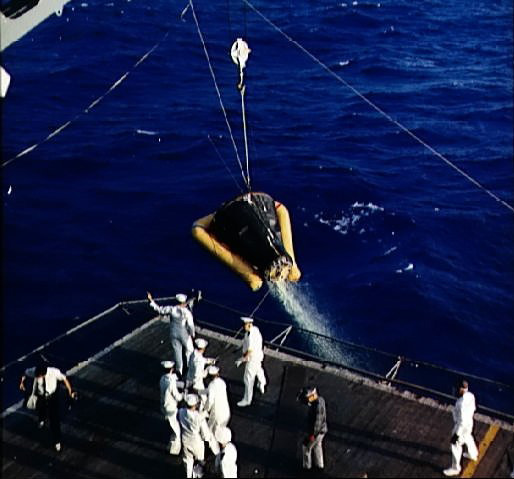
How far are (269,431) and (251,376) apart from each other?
1509 millimetres

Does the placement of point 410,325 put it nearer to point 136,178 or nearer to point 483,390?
point 483,390

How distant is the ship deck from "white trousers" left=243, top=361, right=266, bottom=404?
0.42 m

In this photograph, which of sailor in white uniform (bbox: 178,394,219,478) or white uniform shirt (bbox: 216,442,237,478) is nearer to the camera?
white uniform shirt (bbox: 216,442,237,478)

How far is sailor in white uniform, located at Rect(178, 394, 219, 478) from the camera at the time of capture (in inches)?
687

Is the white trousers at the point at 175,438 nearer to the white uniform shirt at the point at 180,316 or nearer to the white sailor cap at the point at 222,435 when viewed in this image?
the white sailor cap at the point at 222,435

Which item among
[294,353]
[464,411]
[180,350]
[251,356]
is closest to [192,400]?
[251,356]

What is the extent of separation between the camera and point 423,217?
123 ft

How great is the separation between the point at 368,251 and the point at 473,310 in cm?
562

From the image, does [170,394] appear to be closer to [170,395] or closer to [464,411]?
[170,395]

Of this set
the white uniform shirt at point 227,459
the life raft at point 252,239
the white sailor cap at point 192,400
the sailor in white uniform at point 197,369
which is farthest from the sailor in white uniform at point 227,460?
the life raft at point 252,239

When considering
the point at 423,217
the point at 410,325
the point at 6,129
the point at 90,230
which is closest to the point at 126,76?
the point at 6,129

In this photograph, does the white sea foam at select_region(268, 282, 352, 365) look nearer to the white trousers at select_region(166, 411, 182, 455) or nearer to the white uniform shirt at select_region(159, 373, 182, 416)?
the white trousers at select_region(166, 411, 182, 455)

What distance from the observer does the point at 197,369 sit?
19.6 m

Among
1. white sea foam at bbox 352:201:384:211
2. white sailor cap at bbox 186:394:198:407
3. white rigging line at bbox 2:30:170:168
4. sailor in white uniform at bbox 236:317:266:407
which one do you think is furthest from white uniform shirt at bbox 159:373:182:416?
white rigging line at bbox 2:30:170:168
